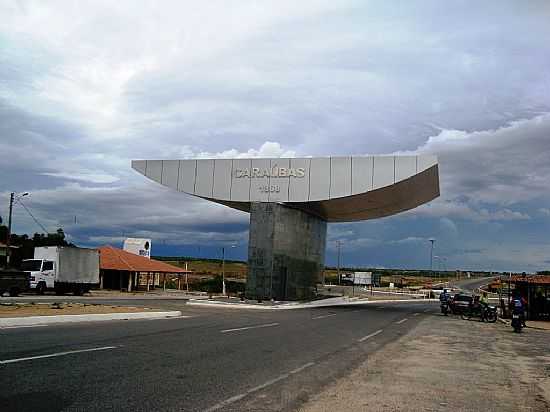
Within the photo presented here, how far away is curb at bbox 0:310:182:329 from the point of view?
1636cm

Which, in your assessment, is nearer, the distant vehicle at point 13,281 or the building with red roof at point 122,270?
the distant vehicle at point 13,281

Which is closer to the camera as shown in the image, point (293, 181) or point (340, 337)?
point (340, 337)

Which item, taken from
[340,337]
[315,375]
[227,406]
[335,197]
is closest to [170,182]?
[335,197]

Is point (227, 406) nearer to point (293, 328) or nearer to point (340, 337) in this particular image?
point (340, 337)

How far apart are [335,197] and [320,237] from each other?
376 inches

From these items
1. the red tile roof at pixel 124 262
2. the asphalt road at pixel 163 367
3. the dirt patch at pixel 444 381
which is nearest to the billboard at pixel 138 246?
the red tile roof at pixel 124 262

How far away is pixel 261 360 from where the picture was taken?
11.7m

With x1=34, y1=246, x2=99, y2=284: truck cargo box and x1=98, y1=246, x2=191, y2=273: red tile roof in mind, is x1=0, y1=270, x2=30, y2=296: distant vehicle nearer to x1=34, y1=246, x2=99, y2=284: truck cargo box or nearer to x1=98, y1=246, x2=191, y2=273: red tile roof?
x1=34, y1=246, x2=99, y2=284: truck cargo box

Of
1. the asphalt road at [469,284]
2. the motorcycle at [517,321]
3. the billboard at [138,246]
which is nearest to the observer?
the motorcycle at [517,321]

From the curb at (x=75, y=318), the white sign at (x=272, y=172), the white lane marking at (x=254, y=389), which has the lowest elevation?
the curb at (x=75, y=318)

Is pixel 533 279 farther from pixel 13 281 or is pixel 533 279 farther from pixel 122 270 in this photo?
pixel 122 270

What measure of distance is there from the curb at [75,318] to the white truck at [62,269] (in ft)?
53.4

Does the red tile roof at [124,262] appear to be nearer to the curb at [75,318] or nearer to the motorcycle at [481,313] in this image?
the curb at [75,318]

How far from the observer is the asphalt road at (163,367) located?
7.39m
